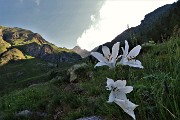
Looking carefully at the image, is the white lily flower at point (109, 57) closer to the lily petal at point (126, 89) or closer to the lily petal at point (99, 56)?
the lily petal at point (99, 56)

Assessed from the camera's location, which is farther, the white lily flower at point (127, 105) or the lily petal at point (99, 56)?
the lily petal at point (99, 56)

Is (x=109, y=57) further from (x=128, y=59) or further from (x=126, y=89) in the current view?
(x=126, y=89)

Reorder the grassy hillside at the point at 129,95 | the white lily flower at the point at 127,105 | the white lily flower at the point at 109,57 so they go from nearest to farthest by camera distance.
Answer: the white lily flower at the point at 127,105 < the white lily flower at the point at 109,57 < the grassy hillside at the point at 129,95

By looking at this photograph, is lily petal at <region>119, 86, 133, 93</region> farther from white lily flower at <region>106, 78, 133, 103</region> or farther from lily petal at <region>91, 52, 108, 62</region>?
lily petal at <region>91, 52, 108, 62</region>

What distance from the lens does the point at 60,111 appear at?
1056cm

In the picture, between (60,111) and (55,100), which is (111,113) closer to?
(60,111)

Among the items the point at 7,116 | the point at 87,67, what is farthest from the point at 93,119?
the point at 87,67

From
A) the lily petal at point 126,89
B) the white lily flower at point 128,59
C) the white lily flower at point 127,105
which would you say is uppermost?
the white lily flower at point 128,59

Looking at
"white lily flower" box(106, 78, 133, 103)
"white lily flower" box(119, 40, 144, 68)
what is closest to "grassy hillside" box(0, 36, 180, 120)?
"white lily flower" box(119, 40, 144, 68)

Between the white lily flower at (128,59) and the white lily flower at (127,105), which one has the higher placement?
the white lily flower at (128,59)

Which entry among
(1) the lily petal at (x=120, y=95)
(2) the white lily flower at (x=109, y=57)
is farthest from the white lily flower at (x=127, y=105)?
(2) the white lily flower at (x=109, y=57)

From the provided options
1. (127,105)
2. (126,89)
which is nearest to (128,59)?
(126,89)

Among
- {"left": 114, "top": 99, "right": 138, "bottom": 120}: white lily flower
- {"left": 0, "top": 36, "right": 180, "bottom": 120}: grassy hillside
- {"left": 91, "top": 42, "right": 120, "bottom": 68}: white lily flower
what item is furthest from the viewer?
{"left": 0, "top": 36, "right": 180, "bottom": 120}: grassy hillside

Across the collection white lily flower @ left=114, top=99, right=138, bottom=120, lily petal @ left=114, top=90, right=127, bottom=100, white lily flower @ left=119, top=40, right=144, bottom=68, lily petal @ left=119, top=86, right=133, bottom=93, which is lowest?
white lily flower @ left=114, top=99, right=138, bottom=120
